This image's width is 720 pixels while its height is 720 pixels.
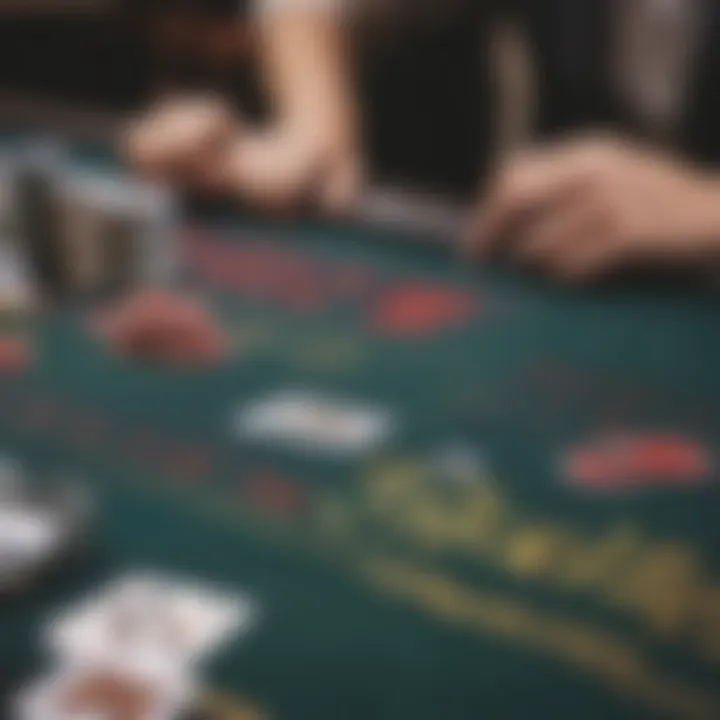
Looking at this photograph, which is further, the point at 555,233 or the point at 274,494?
the point at 555,233

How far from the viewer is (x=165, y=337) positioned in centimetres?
109

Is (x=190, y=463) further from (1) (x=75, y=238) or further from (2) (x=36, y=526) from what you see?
(1) (x=75, y=238)

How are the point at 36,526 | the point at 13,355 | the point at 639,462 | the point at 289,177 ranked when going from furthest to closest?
the point at 289,177 < the point at 13,355 < the point at 639,462 < the point at 36,526

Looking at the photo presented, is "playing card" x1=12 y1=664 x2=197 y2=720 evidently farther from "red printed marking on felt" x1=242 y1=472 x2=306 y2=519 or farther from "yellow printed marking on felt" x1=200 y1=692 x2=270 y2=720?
"red printed marking on felt" x1=242 y1=472 x2=306 y2=519

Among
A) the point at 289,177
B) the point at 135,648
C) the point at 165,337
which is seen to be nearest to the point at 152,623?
the point at 135,648

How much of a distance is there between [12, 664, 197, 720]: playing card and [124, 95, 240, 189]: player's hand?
3.03 ft

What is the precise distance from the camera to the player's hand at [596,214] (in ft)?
4.09

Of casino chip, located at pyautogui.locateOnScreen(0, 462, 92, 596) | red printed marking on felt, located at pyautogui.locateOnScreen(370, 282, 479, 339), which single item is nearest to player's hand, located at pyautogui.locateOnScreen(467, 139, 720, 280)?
red printed marking on felt, located at pyautogui.locateOnScreen(370, 282, 479, 339)

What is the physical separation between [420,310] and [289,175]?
0.37m

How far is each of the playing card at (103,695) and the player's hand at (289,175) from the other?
869mm

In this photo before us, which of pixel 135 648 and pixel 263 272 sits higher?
pixel 263 272

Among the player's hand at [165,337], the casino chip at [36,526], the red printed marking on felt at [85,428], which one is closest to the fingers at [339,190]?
the player's hand at [165,337]

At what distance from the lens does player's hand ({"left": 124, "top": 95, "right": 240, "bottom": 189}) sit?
59.4 inches

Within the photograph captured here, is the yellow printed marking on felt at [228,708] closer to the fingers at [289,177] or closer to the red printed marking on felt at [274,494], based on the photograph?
the red printed marking on felt at [274,494]
